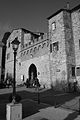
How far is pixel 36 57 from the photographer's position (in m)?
24.4

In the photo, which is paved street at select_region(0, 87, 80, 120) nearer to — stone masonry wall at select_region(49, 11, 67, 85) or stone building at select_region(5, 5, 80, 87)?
stone masonry wall at select_region(49, 11, 67, 85)

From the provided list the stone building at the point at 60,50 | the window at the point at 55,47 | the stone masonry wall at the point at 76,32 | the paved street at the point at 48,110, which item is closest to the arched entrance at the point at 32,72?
the stone building at the point at 60,50

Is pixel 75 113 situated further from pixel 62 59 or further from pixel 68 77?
pixel 62 59

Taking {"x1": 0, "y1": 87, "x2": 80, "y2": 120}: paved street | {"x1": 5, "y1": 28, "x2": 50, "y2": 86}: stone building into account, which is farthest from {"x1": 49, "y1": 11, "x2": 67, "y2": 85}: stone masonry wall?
{"x1": 0, "y1": 87, "x2": 80, "y2": 120}: paved street

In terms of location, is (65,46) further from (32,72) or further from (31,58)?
(32,72)

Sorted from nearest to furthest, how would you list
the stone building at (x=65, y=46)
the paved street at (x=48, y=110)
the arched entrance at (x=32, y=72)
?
the paved street at (x=48, y=110) < the stone building at (x=65, y=46) < the arched entrance at (x=32, y=72)

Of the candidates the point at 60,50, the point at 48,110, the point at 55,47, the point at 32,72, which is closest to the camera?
the point at 48,110

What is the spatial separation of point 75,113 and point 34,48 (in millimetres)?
18212

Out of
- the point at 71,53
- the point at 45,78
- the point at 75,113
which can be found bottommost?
the point at 75,113

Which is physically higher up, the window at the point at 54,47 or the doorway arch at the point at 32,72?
the window at the point at 54,47

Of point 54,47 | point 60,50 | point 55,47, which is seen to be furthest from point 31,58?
point 60,50

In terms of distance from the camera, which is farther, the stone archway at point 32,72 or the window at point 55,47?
the stone archway at point 32,72

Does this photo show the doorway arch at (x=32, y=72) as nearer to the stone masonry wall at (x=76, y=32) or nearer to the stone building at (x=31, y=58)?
the stone building at (x=31, y=58)

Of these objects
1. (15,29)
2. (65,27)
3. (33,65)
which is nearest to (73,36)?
(65,27)
